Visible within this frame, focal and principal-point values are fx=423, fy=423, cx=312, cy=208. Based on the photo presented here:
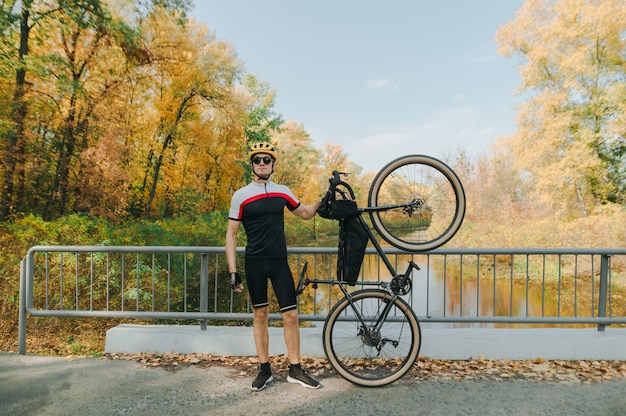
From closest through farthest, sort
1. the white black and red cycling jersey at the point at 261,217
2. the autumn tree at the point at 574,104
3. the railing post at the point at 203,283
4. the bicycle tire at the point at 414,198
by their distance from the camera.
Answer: the white black and red cycling jersey at the point at 261,217, the bicycle tire at the point at 414,198, the railing post at the point at 203,283, the autumn tree at the point at 574,104

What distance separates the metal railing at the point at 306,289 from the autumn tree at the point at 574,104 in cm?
450

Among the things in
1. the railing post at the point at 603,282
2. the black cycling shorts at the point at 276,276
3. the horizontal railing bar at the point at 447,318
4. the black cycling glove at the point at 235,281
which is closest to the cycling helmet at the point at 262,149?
the black cycling shorts at the point at 276,276

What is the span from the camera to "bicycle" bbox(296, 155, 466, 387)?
3709mm

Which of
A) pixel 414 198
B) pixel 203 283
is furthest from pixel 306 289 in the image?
pixel 414 198

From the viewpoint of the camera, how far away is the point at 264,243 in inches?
143

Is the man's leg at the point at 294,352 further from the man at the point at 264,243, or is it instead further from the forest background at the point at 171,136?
the forest background at the point at 171,136

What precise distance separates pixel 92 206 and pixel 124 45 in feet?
18.1

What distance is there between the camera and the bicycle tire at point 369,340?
12.3 ft

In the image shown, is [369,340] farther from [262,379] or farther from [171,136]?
[171,136]

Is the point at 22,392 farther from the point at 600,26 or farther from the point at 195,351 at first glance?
the point at 600,26

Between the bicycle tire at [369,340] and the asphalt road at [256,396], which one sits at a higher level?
the bicycle tire at [369,340]

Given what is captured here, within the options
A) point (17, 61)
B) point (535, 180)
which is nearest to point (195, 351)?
point (17, 61)

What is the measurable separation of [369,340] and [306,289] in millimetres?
8893

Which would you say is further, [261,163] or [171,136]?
[171,136]
